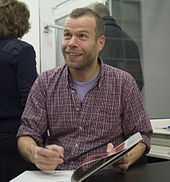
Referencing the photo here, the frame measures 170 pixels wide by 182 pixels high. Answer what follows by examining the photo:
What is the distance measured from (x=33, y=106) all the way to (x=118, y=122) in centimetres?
35

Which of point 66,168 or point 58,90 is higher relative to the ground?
point 58,90

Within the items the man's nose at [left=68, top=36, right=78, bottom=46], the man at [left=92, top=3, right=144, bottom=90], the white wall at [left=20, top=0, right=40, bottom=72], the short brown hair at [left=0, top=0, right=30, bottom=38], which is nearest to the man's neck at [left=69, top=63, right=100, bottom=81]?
the man's nose at [left=68, top=36, right=78, bottom=46]

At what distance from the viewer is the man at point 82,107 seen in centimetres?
144

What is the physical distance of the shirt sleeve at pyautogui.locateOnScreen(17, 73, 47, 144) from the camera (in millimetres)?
1417

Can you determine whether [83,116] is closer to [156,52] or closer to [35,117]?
[35,117]

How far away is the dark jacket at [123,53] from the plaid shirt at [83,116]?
113 centimetres

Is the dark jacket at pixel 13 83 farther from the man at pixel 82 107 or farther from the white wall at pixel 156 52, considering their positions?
the white wall at pixel 156 52

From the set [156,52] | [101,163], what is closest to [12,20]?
[101,163]

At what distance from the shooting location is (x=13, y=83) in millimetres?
1849

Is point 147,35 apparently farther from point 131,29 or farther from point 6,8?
point 6,8

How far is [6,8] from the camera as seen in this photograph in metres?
1.93

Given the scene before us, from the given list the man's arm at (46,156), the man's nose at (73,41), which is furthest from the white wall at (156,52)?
the man's arm at (46,156)

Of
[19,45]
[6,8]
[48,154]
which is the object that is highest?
[6,8]

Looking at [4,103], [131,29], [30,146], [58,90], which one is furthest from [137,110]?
[131,29]
